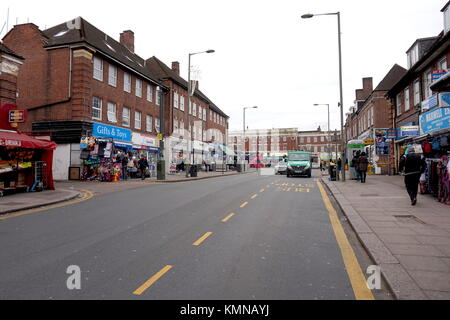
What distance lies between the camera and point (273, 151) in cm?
9044

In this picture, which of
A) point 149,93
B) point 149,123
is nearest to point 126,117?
point 149,123

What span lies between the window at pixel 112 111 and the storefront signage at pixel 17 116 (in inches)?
404

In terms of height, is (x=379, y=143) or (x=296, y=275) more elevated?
(x=379, y=143)

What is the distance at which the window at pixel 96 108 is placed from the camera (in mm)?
22264

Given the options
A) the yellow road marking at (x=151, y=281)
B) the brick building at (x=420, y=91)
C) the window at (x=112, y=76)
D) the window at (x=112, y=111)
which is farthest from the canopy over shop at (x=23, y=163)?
the brick building at (x=420, y=91)

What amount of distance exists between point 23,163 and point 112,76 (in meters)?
13.5

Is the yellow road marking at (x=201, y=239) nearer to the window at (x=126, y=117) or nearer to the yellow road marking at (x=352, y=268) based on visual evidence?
the yellow road marking at (x=352, y=268)

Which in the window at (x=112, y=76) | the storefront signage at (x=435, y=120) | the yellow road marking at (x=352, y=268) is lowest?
the yellow road marking at (x=352, y=268)

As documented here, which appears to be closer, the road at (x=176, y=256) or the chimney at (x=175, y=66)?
the road at (x=176, y=256)

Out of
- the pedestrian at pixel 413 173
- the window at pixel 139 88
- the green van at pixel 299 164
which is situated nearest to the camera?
the pedestrian at pixel 413 173
